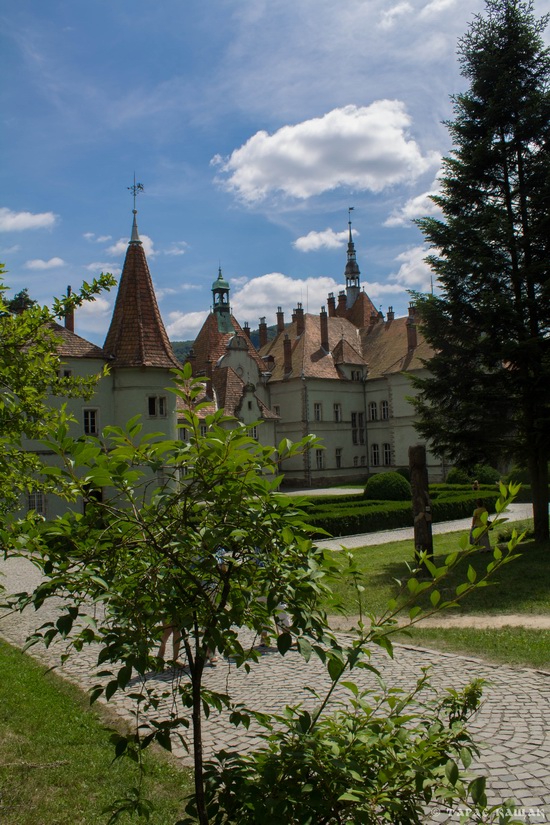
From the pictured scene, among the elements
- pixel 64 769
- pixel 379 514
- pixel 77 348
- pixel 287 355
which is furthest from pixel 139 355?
pixel 64 769

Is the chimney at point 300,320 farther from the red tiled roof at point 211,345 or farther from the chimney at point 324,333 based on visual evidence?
the red tiled roof at point 211,345

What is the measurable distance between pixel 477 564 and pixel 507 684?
8268 mm

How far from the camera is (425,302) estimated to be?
58.0 ft

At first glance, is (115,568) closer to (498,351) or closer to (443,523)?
(498,351)

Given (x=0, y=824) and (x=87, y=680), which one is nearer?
(x=0, y=824)

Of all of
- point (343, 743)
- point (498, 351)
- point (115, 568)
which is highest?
point (498, 351)

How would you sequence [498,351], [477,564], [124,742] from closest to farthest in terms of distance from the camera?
[124,742] < [477,564] < [498,351]

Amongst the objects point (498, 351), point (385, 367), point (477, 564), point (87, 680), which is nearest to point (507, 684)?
point (87, 680)

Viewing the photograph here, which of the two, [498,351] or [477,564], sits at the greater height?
[498,351]

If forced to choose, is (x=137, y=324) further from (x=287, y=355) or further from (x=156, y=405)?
(x=287, y=355)

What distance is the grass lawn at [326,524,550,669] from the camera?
28.6ft

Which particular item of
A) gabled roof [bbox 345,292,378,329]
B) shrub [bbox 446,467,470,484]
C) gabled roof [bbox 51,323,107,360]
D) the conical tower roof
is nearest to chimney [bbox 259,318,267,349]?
gabled roof [bbox 345,292,378,329]

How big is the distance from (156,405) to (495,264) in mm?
16672

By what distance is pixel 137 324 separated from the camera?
28.9 metres
